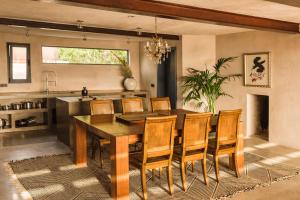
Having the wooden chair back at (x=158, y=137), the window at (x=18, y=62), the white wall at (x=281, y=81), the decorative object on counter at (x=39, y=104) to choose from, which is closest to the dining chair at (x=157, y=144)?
the wooden chair back at (x=158, y=137)

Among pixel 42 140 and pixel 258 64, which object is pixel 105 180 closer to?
pixel 42 140

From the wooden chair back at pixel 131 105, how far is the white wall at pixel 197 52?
1.98 meters

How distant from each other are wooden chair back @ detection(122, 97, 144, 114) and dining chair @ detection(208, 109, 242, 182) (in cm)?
164

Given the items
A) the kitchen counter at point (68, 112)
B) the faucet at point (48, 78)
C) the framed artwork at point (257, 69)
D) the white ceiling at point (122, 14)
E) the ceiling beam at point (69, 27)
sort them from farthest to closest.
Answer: the faucet at point (48, 78) → the framed artwork at point (257, 69) → the kitchen counter at point (68, 112) → the ceiling beam at point (69, 27) → the white ceiling at point (122, 14)

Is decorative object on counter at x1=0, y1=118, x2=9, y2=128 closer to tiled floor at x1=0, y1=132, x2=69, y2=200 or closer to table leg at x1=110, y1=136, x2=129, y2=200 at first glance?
tiled floor at x1=0, y1=132, x2=69, y2=200

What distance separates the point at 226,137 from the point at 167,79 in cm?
447

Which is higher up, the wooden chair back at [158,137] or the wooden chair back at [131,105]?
the wooden chair back at [131,105]

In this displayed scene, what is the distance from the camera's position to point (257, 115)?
6.84 metres

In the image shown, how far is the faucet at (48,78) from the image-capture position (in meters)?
7.63

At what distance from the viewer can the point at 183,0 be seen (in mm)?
3564

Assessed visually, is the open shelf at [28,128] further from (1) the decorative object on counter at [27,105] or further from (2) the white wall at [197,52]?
(2) the white wall at [197,52]

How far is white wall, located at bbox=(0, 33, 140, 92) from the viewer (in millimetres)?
7215

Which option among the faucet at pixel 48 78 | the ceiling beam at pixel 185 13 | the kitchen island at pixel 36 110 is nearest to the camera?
the ceiling beam at pixel 185 13

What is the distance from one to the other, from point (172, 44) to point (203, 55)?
774 mm
